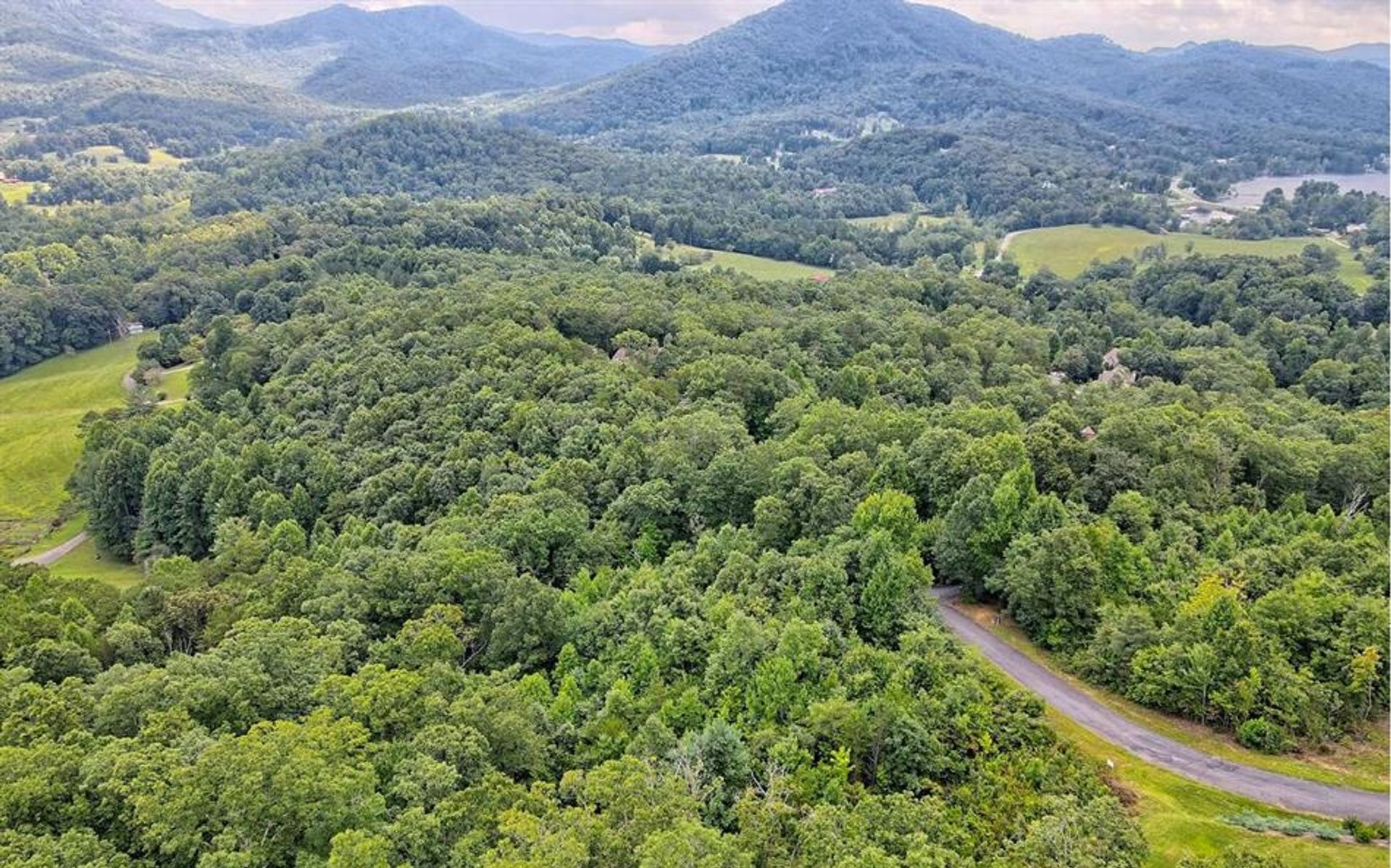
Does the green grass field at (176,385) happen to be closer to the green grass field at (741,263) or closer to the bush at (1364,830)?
the green grass field at (741,263)

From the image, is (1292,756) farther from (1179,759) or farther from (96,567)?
(96,567)

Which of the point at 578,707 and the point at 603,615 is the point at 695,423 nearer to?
the point at 603,615

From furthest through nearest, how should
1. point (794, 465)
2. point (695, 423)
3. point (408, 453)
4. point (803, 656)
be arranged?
1. point (408, 453)
2. point (695, 423)
3. point (794, 465)
4. point (803, 656)

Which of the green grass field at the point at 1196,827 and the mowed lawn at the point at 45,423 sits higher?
the green grass field at the point at 1196,827

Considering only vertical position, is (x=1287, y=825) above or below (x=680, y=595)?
below

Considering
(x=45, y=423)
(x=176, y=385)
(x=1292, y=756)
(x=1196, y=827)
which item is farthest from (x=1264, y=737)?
(x=45, y=423)

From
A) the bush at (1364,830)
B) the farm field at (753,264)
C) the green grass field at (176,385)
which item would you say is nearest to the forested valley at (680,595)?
the bush at (1364,830)

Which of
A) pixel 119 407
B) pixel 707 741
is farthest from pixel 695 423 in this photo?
pixel 119 407
